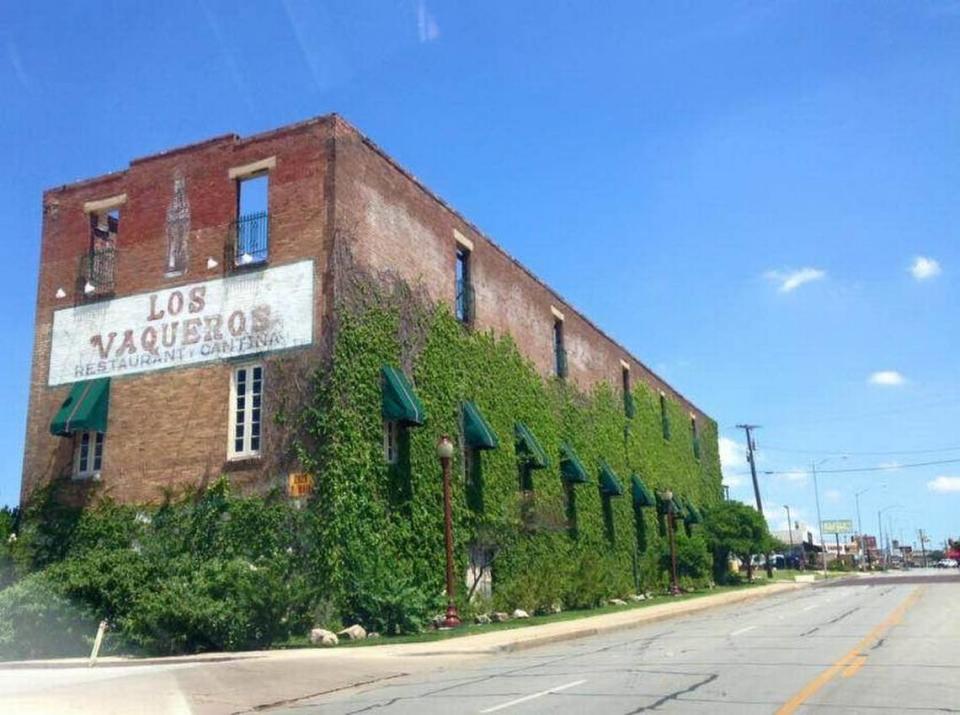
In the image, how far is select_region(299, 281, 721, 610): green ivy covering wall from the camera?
68.4 ft

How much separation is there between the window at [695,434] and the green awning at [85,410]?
39.5m

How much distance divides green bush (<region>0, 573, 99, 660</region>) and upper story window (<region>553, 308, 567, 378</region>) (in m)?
21.2

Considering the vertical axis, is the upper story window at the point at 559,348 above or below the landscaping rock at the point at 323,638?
above

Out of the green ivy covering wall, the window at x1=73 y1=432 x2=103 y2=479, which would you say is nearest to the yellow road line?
the green ivy covering wall

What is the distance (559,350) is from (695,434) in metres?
24.2

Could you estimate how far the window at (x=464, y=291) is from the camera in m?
28.6

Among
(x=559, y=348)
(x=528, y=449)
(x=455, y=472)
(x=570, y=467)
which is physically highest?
(x=559, y=348)

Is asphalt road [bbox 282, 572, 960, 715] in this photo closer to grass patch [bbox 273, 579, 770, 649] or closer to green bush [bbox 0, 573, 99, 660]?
grass patch [bbox 273, 579, 770, 649]

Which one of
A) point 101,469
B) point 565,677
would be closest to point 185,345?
point 101,469

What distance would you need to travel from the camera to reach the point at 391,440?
23266 mm

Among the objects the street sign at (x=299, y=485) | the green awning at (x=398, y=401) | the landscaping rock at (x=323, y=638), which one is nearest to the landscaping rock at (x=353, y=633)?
the landscaping rock at (x=323, y=638)

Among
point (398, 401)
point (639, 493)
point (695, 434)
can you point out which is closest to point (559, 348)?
point (639, 493)

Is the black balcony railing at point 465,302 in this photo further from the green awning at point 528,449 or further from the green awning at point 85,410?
the green awning at point 85,410

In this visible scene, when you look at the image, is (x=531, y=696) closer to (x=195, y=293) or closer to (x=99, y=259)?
(x=195, y=293)
